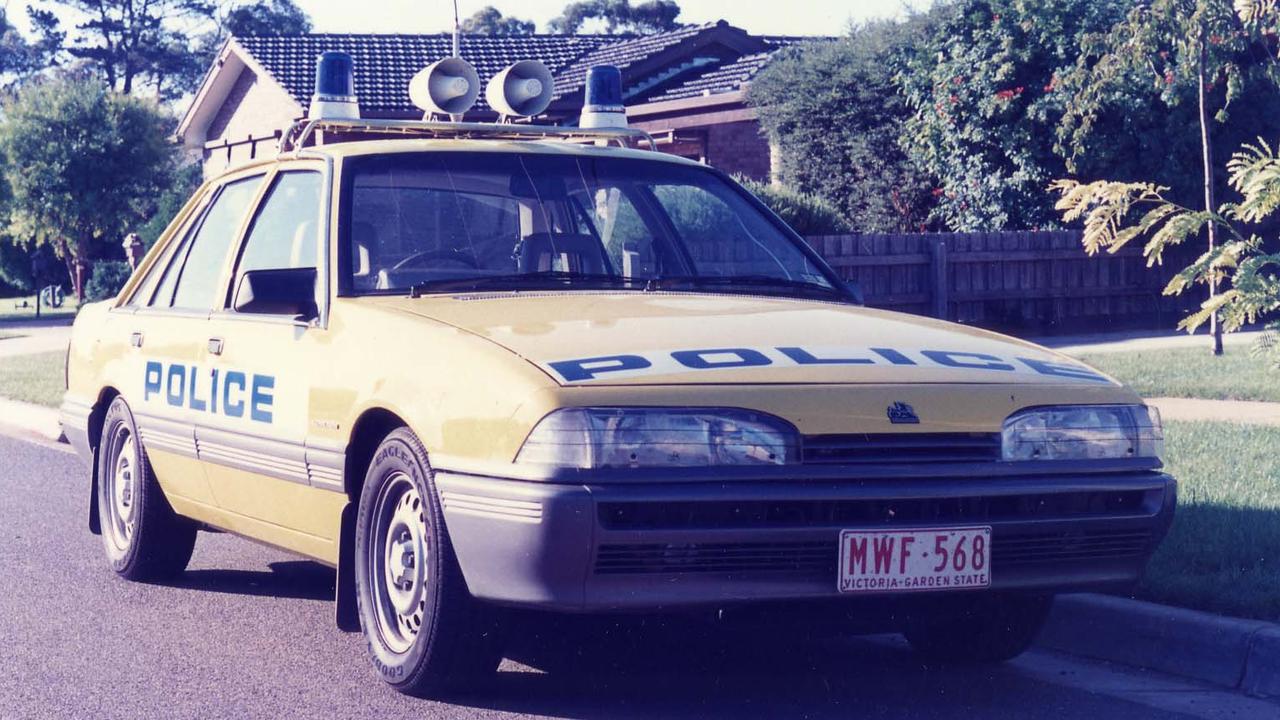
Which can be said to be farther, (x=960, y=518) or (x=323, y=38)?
(x=323, y=38)

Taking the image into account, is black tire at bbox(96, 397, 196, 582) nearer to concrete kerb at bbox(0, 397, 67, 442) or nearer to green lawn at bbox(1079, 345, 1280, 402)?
concrete kerb at bbox(0, 397, 67, 442)

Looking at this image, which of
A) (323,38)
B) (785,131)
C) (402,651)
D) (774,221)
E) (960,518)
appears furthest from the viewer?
(323,38)

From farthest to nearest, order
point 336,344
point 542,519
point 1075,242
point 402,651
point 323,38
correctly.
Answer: point 323,38 < point 1075,242 < point 336,344 < point 402,651 < point 542,519

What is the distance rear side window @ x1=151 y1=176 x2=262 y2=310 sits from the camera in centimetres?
633

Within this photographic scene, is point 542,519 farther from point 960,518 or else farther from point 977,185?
point 977,185

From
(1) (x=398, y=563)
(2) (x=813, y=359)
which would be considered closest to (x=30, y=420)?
(1) (x=398, y=563)

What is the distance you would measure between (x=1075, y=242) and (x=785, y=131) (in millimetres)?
5701

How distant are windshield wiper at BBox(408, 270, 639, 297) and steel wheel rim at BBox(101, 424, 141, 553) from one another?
75.6 inches

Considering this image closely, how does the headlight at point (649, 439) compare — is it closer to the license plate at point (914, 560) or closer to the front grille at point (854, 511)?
the front grille at point (854, 511)

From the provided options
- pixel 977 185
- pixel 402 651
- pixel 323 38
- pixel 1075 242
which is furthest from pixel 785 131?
pixel 402 651

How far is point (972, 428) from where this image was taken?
14.2ft

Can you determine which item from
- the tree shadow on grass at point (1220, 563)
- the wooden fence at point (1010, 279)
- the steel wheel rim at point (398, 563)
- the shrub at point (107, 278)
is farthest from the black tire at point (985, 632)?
the shrub at point (107, 278)

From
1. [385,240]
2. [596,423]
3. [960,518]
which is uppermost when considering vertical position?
[385,240]

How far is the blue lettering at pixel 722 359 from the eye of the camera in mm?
4289
